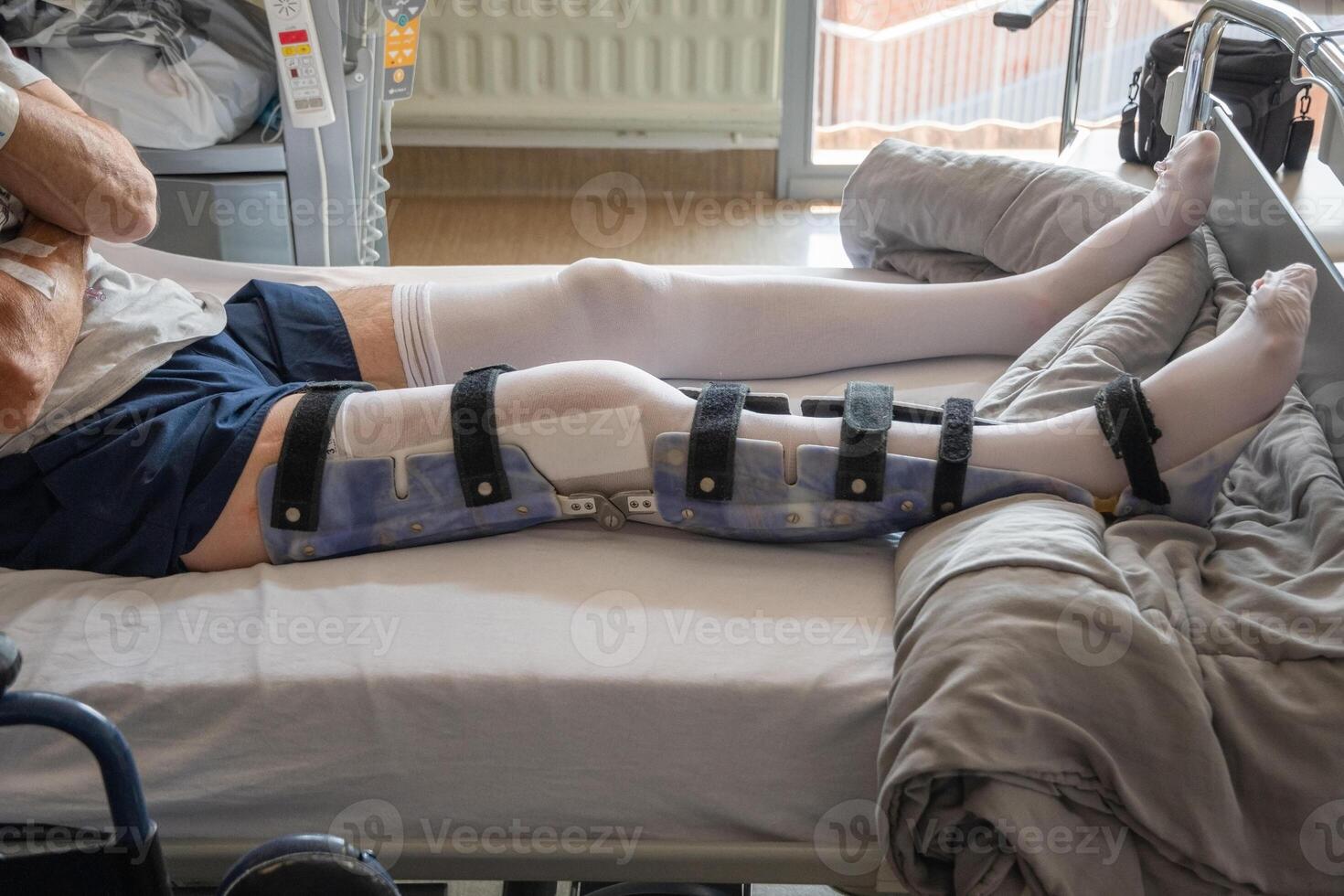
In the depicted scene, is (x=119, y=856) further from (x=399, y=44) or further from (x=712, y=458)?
(x=399, y=44)

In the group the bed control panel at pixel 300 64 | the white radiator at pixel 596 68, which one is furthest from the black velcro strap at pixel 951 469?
the white radiator at pixel 596 68

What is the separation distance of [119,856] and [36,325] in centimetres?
51

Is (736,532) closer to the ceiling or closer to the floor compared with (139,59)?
closer to the floor

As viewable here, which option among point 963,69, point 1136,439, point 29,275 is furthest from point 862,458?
point 963,69

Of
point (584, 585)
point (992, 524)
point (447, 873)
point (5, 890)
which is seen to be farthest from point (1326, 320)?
point (5, 890)

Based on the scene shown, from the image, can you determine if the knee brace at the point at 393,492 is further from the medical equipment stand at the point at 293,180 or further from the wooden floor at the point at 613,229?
the wooden floor at the point at 613,229

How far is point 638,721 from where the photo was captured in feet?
3.16

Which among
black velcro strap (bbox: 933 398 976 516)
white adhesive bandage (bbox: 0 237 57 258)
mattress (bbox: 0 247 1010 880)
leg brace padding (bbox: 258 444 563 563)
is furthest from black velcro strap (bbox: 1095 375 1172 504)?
white adhesive bandage (bbox: 0 237 57 258)

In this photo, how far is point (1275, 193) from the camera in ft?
4.50

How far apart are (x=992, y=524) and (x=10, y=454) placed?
2.73 feet

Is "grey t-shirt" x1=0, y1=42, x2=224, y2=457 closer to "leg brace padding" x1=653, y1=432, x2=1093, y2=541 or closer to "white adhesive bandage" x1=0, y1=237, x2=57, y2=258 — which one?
"white adhesive bandage" x1=0, y1=237, x2=57, y2=258

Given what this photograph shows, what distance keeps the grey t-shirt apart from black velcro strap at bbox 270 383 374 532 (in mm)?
186

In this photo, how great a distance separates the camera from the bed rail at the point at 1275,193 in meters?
1.17

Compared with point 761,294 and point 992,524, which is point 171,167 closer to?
point 761,294
